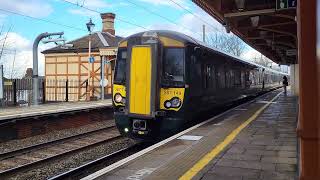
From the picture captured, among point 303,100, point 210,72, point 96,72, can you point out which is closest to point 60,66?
point 96,72

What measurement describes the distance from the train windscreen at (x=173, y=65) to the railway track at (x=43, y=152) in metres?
3.26

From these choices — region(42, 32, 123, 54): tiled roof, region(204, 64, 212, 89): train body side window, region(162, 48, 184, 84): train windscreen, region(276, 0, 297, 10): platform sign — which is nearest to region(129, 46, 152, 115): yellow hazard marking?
region(162, 48, 184, 84): train windscreen

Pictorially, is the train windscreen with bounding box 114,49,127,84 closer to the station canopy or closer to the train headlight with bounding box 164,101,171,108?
the train headlight with bounding box 164,101,171,108

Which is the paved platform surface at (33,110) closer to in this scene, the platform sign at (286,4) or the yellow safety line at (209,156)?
the yellow safety line at (209,156)

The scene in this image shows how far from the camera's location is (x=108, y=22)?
39.5m

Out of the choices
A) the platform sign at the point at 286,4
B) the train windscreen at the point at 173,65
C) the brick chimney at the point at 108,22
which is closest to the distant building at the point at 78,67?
the brick chimney at the point at 108,22

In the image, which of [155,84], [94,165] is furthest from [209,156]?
[155,84]

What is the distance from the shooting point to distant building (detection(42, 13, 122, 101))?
32344 mm

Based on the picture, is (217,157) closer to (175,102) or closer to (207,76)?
(175,102)

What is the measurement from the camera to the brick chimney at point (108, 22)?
3907 centimetres

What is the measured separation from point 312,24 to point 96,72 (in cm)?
3311

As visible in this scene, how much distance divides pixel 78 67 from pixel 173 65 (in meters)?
25.7

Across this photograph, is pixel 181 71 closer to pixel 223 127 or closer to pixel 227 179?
pixel 223 127

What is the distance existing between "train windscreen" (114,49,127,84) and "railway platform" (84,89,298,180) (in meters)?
2.28
